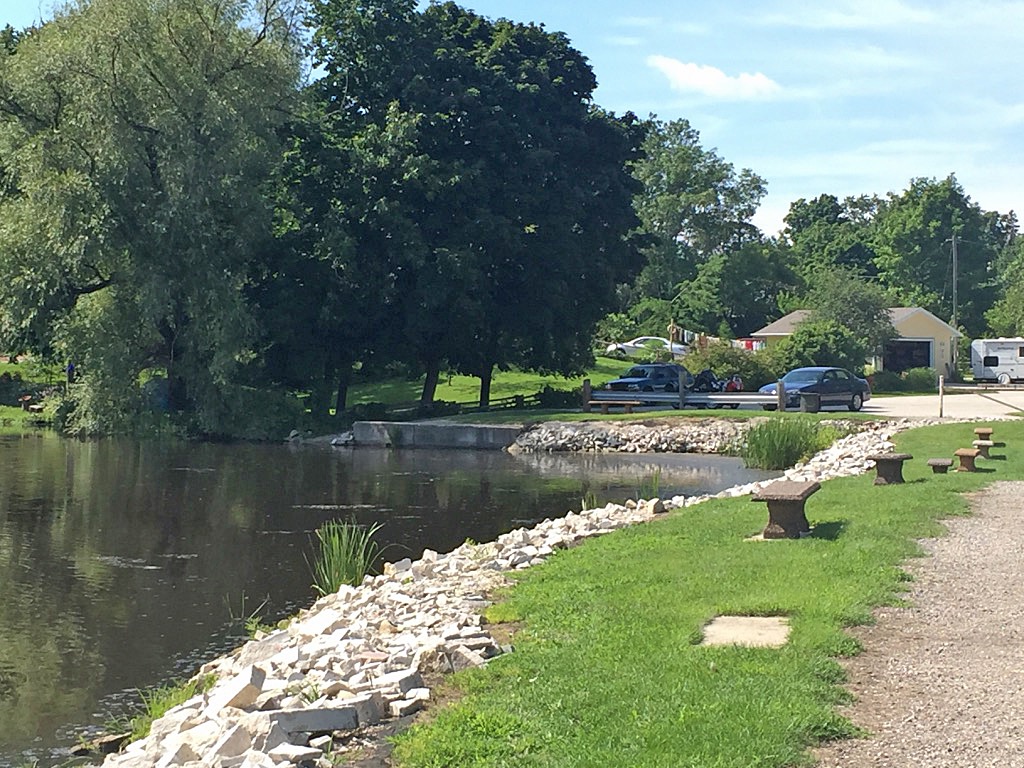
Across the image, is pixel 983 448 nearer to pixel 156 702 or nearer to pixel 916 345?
pixel 156 702

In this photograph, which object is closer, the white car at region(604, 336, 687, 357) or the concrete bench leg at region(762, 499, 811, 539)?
the concrete bench leg at region(762, 499, 811, 539)

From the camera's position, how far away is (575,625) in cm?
963

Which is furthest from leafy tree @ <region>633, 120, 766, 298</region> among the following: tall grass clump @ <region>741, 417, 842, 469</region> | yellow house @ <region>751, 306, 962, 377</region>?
tall grass clump @ <region>741, 417, 842, 469</region>

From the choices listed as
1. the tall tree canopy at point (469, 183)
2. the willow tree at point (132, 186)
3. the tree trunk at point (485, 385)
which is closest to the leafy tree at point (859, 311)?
the tall tree canopy at point (469, 183)

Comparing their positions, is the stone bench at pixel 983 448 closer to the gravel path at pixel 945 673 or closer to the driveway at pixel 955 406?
the gravel path at pixel 945 673

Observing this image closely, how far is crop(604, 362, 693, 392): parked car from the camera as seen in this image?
154 ft

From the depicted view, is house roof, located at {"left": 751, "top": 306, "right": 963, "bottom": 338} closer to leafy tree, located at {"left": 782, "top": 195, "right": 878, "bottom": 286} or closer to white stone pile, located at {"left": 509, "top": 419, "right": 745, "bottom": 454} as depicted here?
leafy tree, located at {"left": 782, "top": 195, "right": 878, "bottom": 286}

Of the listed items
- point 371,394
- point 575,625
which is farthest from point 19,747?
point 371,394

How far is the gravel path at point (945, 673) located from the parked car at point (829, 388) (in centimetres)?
3011

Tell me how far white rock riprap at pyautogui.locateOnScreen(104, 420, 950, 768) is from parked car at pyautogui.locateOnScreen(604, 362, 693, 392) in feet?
109

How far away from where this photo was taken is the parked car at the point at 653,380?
47.1 m

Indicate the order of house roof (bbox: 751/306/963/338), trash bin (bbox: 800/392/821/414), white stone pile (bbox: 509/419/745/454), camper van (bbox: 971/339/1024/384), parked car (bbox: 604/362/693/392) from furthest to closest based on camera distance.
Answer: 1. house roof (bbox: 751/306/963/338)
2. camper van (bbox: 971/339/1024/384)
3. parked car (bbox: 604/362/693/392)
4. trash bin (bbox: 800/392/821/414)
5. white stone pile (bbox: 509/419/745/454)

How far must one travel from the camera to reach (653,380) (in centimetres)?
4753

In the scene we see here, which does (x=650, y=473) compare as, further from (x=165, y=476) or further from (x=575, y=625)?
(x=575, y=625)
